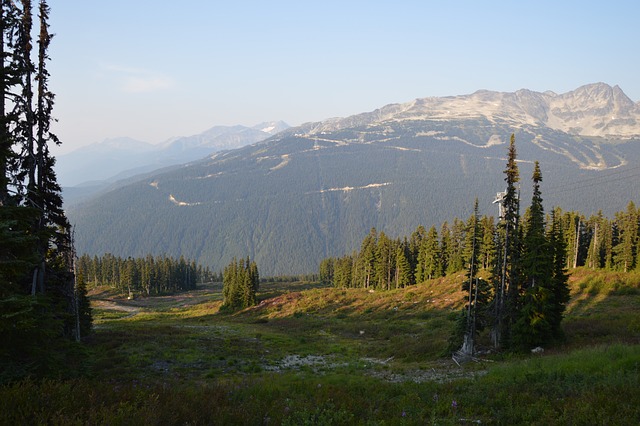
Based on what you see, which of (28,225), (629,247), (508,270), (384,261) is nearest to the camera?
(28,225)

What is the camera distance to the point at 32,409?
7.00 metres

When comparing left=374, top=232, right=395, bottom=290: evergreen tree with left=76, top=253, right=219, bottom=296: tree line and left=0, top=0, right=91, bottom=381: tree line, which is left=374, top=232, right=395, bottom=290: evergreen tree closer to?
left=0, top=0, right=91, bottom=381: tree line

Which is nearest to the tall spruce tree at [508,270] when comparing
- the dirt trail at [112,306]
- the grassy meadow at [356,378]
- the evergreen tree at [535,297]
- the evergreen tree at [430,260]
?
the evergreen tree at [535,297]

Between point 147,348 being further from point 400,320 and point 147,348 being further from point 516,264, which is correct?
point 400,320

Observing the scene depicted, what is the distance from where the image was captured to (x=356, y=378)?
63.2 ft

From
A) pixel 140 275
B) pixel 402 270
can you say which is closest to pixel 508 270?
pixel 402 270

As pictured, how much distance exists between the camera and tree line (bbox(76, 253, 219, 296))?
131 meters

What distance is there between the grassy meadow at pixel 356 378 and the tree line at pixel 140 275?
305ft

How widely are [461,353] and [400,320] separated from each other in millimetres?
26129

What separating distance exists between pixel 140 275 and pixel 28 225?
141170mm

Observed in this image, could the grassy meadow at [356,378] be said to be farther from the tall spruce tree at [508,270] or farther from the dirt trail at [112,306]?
the dirt trail at [112,306]

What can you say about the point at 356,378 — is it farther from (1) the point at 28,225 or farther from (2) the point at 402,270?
(2) the point at 402,270

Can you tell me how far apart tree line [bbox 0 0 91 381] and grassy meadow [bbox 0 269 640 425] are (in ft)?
4.06

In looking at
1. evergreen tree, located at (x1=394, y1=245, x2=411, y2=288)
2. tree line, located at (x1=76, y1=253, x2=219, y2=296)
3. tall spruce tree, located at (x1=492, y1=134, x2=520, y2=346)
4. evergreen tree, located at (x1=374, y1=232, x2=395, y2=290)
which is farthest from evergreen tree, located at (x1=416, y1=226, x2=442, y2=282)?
tree line, located at (x1=76, y1=253, x2=219, y2=296)
